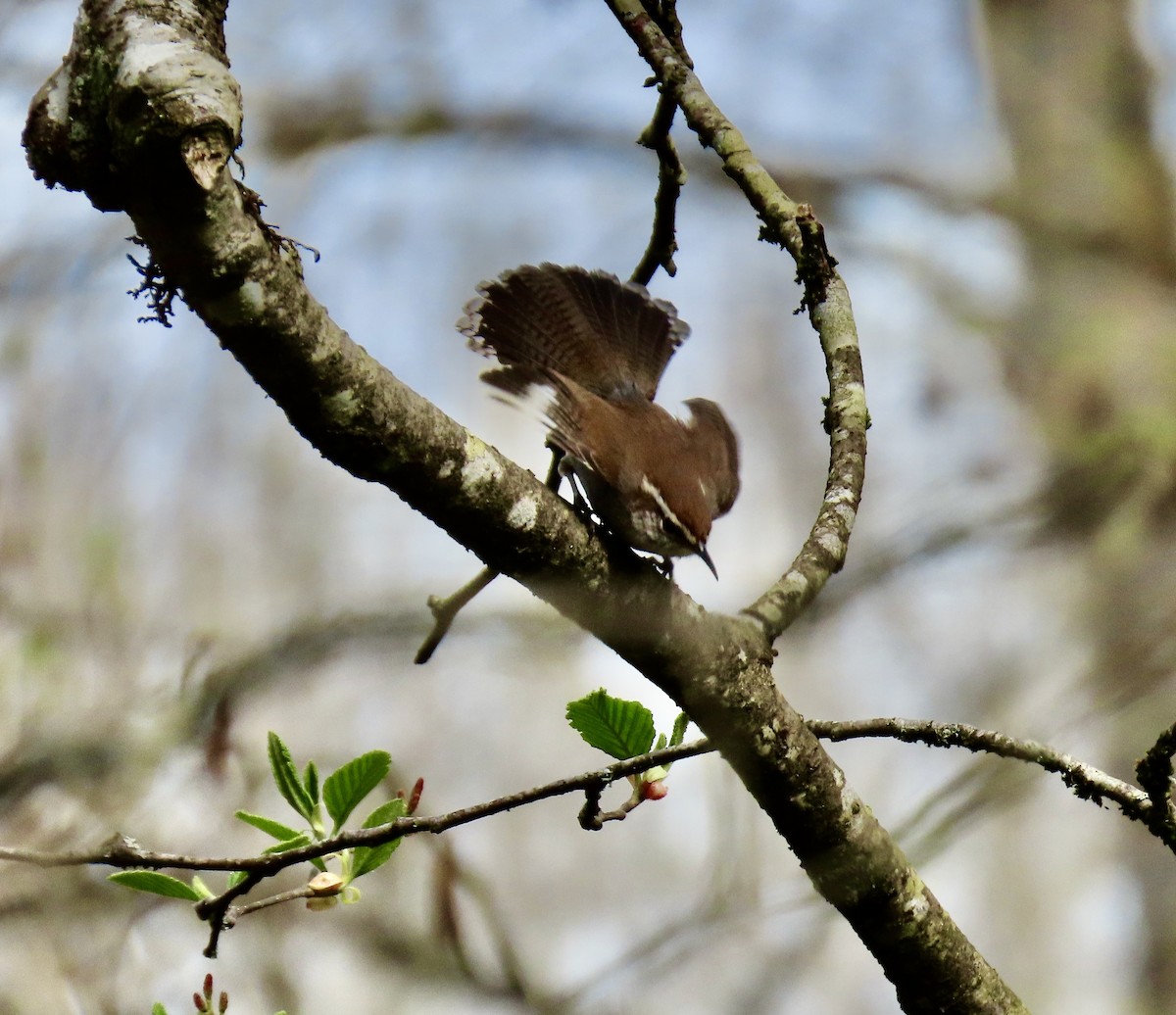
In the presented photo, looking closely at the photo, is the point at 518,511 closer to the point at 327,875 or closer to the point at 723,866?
the point at 327,875

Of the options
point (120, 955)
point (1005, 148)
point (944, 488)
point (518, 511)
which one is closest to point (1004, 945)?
point (944, 488)

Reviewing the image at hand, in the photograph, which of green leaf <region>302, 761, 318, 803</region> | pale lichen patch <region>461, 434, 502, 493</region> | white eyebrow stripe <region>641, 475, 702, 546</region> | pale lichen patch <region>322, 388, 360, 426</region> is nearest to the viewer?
pale lichen patch <region>322, 388, 360, 426</region>

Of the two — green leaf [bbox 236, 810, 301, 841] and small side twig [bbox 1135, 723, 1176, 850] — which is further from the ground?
green leaf [bbox 236, 810, 301, 841]

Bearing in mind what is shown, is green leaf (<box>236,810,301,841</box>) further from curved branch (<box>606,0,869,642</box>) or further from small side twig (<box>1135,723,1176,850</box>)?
small side twig (<box>1135,723,1176,850</box>)

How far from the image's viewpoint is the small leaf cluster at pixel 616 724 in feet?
6.06

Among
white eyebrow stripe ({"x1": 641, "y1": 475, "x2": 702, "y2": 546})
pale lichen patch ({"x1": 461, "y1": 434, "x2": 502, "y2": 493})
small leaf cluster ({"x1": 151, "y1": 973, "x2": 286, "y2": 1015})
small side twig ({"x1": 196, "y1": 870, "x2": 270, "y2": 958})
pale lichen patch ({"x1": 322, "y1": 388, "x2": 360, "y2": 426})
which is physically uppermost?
white eyebrow stripe ({"x1": 641, "y1": 475, "x2": 702, "y2": 546})

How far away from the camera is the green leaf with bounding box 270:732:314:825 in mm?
1863

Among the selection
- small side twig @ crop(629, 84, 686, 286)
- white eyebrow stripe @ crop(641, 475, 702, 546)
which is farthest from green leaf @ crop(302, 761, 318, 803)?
small side twig @ crop(629, 84, 686, 286)

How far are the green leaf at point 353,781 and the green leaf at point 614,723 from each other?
1.04 feet

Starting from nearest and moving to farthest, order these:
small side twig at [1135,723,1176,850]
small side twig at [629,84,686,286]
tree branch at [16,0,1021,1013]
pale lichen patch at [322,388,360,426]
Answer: tree branch at [16,0,1021,1013]
pale lichen patch at [322,388,360,426]
small side twig at [1135,723,1176,850]
small side twig at [629,84,686,286]

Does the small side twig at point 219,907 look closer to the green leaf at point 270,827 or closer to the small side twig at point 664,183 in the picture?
the green leaf at point 270,827

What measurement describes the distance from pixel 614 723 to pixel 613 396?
133cm

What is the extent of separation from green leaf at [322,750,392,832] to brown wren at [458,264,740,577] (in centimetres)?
83

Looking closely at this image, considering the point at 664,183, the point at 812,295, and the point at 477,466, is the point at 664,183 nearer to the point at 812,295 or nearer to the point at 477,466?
the point at 812,295
